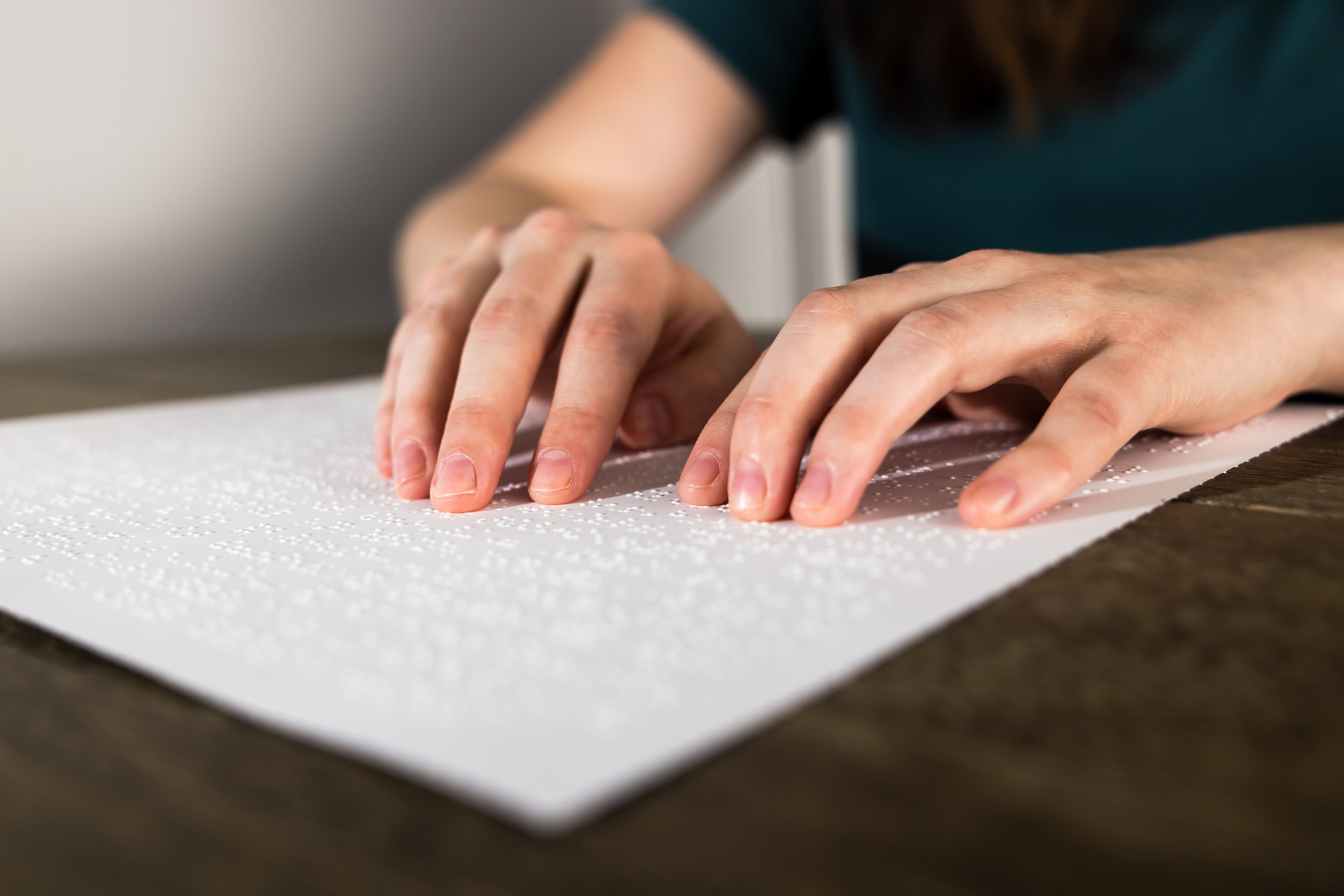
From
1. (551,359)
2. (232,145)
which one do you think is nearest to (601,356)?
(551,359)

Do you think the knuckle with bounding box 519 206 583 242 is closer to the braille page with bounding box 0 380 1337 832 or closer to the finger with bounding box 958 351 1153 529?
the braille page with bounding box 0 380 1337 832

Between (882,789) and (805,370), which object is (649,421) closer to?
(805,370)

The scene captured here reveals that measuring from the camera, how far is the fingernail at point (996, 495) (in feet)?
1.01

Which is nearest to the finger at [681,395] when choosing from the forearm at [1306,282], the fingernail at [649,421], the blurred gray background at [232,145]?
the fingernail at [649,421]

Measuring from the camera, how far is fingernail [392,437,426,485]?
410 mm

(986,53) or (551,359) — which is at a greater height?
(986,53)

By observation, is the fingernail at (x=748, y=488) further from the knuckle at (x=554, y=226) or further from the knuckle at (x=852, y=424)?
the knuckle at (x=554, y=226)

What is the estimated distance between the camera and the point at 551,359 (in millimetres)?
565

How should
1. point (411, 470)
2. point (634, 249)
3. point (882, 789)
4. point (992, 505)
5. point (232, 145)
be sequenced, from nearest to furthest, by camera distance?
point (882, 789) < point (992, 505) < point (411, 470) < point (634, 249) < point (232, 145)

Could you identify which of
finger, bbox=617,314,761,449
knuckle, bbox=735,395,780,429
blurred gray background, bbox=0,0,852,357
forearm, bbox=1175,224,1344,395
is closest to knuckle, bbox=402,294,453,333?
finger, bbox=617,314,761,449

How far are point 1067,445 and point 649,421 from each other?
206mm

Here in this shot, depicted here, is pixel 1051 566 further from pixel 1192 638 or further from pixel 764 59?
pixel 764 59

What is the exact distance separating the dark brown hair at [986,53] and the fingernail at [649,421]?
24.2 inches

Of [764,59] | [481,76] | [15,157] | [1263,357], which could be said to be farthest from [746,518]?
[481,76]
